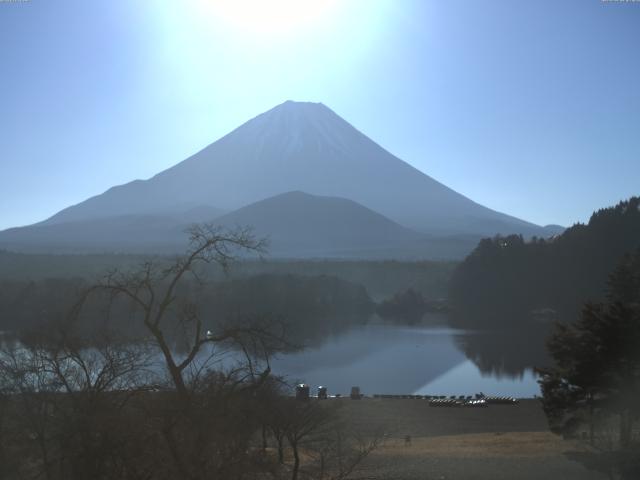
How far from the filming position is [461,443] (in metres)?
10.1

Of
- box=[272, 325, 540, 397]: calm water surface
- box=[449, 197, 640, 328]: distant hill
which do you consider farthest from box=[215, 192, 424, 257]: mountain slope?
box=[272, 325, 540, 397]: calm water surface

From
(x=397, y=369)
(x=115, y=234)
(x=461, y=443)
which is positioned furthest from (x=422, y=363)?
(x=115, y=234)

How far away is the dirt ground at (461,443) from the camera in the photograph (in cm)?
665

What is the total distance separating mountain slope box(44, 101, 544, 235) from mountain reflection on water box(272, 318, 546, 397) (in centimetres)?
7976

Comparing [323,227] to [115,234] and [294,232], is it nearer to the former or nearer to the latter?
[294,232]

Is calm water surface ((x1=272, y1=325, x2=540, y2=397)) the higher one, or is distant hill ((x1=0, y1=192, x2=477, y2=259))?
distant hill ((x1=0, y1=192, x2=477, y2=259))

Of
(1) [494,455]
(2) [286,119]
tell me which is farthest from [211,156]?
(1) [494,455]

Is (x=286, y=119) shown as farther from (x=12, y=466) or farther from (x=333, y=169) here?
(x=12, y=466)

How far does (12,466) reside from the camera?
12.1 feet

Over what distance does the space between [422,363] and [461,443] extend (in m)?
11.1

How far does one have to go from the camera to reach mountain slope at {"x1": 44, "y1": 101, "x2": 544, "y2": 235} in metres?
109

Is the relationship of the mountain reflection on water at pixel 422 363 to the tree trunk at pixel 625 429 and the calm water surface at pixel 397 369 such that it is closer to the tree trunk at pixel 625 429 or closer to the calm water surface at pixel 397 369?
the calm water surface at pixel 397 369

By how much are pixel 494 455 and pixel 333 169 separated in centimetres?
10816

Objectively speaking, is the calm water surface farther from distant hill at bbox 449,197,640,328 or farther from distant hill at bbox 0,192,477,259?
distant hill at bbox 0,192,477,259
